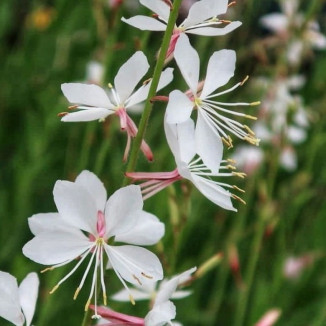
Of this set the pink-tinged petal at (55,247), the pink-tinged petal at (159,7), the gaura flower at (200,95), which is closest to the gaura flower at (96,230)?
the pink-tinged petal at (55,247)

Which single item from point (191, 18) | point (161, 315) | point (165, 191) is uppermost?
point (191, 18)

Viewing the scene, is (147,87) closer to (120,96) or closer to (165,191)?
(120,96)

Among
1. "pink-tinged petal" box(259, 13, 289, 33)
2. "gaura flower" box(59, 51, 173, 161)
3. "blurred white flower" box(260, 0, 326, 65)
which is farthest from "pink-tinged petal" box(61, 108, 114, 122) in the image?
"pink-tinged petal" box(259, 13, 289, 33)

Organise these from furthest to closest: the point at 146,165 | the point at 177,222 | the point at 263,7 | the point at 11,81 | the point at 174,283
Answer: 1. the point at 263,7
2. the point at 11,81
3. the point at 146,165
4. the point at 177,222
5. the point at 174,283

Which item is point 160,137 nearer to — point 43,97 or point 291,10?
point 43,97

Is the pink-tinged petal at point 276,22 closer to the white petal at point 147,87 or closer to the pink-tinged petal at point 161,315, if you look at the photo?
the white petal at point 147,87

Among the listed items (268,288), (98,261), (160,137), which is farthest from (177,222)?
(160,137)

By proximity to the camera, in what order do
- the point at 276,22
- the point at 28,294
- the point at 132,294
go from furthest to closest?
the point at 276,22 → the point at 132,294 → the point at 28,294

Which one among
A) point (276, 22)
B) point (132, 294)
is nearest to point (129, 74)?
point (132, 294)

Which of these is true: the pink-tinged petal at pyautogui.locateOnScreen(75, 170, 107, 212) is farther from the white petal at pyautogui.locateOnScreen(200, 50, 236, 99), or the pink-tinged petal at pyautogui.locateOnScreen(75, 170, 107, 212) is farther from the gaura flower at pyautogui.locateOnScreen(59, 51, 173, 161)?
the white petal at pyautogui.locateOnScreen(200, 50, 236, 99)
